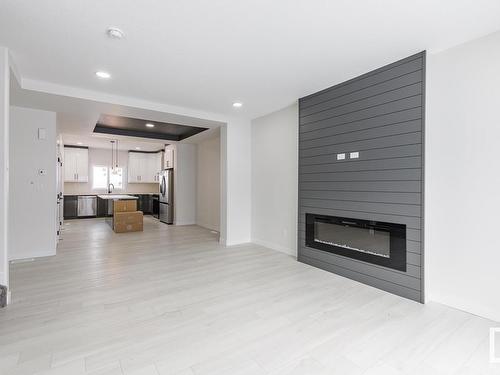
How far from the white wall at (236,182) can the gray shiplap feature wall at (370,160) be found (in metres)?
1.60

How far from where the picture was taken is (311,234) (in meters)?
3.88

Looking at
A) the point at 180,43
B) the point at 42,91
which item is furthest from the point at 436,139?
the point at 42,91

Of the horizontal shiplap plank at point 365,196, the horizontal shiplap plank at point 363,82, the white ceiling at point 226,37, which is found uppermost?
the white ceiling at point 226,37

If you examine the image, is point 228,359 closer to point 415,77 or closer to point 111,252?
point 415,77

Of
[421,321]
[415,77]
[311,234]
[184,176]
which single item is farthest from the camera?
[184,176]

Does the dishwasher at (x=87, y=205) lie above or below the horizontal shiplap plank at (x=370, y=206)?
below

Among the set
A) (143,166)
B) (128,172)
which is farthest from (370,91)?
(128,172)

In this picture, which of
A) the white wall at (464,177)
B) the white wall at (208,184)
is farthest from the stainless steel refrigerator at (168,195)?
the white wall at (464,177)

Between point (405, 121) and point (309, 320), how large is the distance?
2.23 m

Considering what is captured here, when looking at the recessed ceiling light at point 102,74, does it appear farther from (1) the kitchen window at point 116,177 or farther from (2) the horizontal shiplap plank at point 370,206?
(1) the kitchen window at point 116,177

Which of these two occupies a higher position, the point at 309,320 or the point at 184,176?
the point at 184,176

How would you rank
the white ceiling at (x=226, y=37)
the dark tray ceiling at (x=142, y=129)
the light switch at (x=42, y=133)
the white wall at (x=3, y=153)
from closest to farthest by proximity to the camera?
the white ceiling at (x=226, y=37)
the white wall at (x=3, y=153)
the light switch at (x=42, y=133)
the dark tray ceiling at (x=142, y=129)

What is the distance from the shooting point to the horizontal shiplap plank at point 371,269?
268 cm

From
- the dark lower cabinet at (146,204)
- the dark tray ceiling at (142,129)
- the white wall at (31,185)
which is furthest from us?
the dark lower cabinet at (146,204)
